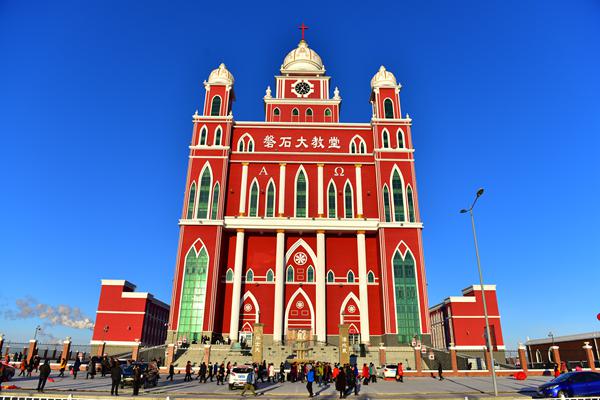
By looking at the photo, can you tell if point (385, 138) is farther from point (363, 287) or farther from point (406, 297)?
point (406, 297)

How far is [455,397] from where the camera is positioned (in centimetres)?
1814

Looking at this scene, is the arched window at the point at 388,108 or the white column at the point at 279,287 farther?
the arched window at the point at 388,108

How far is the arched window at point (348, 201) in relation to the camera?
45656mm

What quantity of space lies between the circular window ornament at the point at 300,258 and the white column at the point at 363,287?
5739mm

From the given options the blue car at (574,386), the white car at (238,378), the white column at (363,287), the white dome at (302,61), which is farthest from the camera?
the white dome at (302,61)

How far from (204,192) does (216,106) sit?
11.2 meters

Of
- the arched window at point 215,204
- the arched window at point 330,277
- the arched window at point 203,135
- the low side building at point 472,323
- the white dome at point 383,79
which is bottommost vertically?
the low side building at point 472,323

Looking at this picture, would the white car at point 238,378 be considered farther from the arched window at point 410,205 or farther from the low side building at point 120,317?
the arched window at point 410,205

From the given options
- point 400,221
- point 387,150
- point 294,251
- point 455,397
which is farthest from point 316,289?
point 455,397

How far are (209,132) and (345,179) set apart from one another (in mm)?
16255

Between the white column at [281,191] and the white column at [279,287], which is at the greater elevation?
the white column at [281,191]

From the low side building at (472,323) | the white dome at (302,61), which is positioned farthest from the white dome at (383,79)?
the low side building at (472,323)

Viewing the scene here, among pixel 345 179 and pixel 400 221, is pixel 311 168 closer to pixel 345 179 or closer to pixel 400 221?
pixel 345 179

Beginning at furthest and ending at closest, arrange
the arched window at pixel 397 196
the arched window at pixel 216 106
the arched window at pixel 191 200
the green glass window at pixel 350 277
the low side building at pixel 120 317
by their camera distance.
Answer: the arched window at pixel 216 106
the arched window at pixel 397 196
the arched window at pixel 191 200
the green glass window at pixel 350 277
the low side building at pixel 120 317
